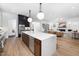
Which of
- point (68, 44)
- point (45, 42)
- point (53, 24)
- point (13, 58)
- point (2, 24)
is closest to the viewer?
point (13, 58)

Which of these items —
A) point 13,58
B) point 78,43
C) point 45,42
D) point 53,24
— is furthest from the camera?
point 78,43

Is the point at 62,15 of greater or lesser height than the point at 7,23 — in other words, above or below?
above

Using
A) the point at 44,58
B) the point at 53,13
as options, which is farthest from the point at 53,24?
the point at 44,58

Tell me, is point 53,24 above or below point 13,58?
above

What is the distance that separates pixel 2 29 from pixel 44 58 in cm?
327

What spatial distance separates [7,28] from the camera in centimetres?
397

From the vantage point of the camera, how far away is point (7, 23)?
155 inches

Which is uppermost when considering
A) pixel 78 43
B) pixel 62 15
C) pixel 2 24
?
pixel 62 15

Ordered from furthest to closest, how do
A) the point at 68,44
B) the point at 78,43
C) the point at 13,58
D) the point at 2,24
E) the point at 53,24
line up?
the point at 78,43 → the point at 68,44 → the point at 53,24 → the point at 2,24 → the point at 13,58

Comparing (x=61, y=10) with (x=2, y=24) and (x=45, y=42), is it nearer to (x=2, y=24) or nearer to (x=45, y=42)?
(x=45, y=42)

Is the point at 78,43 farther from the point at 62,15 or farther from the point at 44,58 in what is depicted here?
the point at 44,58

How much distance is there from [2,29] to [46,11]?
1.97 meters

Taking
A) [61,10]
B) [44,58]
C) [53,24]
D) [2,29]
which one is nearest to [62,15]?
[61,10]

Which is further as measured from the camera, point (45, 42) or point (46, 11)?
point (46, 11)
